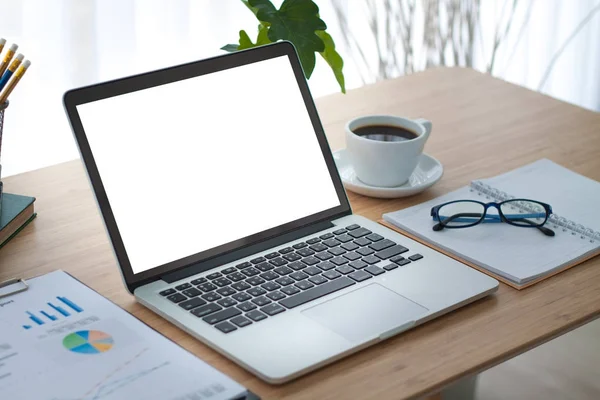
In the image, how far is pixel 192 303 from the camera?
3.00ft

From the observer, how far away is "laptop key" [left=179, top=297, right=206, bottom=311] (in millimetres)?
909

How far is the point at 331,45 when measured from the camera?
51.6 inches

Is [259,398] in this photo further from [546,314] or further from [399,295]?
[546,314]

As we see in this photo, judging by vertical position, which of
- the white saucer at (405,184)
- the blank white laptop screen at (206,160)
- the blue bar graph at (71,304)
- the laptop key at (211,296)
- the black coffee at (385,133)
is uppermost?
the blank white laptop screen at (206,160)

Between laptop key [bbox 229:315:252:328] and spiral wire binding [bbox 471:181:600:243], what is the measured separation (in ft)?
1.52

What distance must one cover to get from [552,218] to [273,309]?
0.44m

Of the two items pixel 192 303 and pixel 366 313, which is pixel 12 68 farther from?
pixel 366 313

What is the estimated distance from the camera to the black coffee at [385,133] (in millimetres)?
1226

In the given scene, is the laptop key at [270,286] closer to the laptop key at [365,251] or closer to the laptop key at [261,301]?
the laptop key at [261,301]

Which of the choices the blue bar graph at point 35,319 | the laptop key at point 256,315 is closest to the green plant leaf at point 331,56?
the laptop key at point 256,315

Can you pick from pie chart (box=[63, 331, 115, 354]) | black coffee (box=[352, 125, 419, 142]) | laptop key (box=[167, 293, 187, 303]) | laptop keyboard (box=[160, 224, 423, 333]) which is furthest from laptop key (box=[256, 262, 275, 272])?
black coffee (box=[352, 125, 419, 142])

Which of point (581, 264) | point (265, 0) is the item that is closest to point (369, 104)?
point (265, 0)

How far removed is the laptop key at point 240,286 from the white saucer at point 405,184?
31 cm

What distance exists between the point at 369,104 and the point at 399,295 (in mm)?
659
